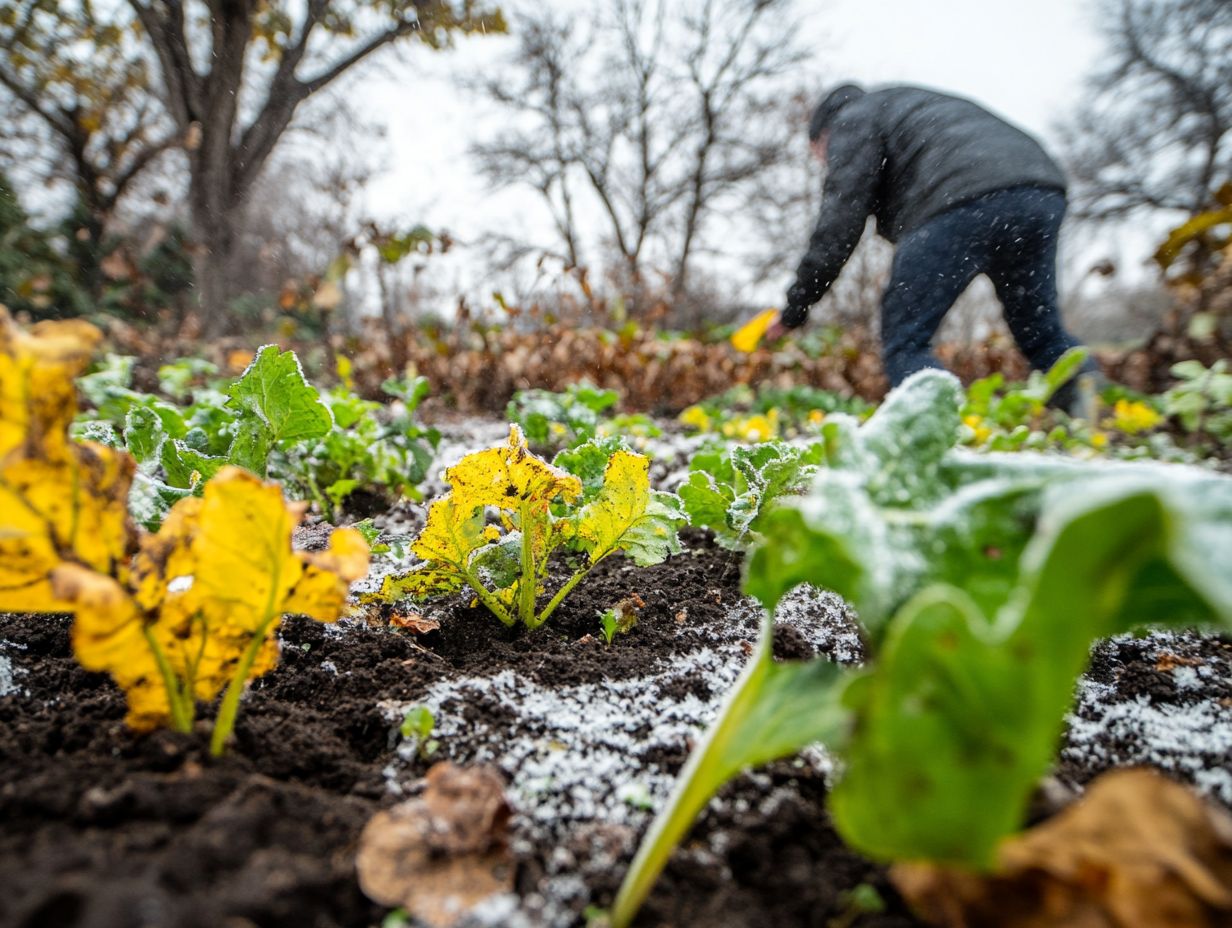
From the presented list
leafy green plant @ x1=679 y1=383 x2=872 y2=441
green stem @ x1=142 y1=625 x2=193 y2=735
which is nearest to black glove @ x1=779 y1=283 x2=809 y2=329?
leafy green plant @ x1=679 y1=383 x2=872 y2=441

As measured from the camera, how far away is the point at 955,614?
0.48 meters

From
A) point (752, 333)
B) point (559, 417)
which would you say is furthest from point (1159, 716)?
point (752, 333)

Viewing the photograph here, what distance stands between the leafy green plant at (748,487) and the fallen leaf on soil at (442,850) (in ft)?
2.69

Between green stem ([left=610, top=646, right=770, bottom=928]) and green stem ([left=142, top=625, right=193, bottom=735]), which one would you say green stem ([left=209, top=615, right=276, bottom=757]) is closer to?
green stem ([left=142, top=625, right=193, bottom=735])

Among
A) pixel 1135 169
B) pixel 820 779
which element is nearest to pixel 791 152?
pixel 1135 169

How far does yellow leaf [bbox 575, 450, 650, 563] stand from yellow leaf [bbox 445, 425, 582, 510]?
0.35 ft

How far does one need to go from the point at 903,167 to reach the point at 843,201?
357 millimetres

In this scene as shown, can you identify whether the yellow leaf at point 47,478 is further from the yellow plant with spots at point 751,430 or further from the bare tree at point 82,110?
the bare tree at point 82,110

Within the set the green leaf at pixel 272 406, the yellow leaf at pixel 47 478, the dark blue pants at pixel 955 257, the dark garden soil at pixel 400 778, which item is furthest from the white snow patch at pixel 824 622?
the dark blue pants at pixel 955 257

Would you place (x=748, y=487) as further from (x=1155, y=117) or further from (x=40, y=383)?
(x=1155, y=117)

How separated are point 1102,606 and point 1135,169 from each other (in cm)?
1800

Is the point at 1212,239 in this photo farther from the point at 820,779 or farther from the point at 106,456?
the point at 106,456

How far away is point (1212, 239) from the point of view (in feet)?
13.7

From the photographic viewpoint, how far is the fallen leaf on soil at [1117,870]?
482 mm
